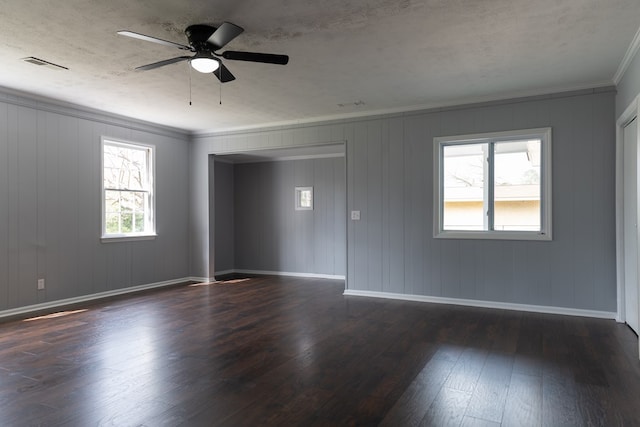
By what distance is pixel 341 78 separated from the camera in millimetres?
4480

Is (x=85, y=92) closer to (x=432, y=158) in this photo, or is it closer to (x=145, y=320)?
(x=145, y=320)

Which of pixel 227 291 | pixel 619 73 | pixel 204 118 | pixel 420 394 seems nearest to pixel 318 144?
pixel 204 118

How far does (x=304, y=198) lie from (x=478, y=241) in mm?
3781

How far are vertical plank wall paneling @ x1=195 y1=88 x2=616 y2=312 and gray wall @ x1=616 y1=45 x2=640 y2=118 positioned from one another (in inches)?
11.3

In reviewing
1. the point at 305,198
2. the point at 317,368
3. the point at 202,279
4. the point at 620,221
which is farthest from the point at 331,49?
the point at 202,279

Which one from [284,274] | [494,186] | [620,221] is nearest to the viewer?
[620,221]

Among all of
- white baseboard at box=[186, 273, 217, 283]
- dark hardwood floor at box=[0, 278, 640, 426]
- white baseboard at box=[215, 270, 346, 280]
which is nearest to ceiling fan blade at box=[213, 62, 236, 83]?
dark hardwood floor at box=[0, 278, 640, 426]

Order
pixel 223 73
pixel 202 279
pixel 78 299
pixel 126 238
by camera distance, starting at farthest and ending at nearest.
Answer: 1. pixel 202 279
2. pixel 126 238
3. pixel 78 299
4. pixel 223 73

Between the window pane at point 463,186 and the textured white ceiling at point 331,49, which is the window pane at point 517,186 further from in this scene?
the textured white ceiling at point 331,49

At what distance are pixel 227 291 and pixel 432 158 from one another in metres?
3.63

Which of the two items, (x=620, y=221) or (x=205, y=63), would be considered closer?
(x=205, y=63)

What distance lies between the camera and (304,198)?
26.9 feet

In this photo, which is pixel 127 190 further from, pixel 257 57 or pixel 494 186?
pixel 494 186

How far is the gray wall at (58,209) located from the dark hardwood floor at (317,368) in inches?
31.7
